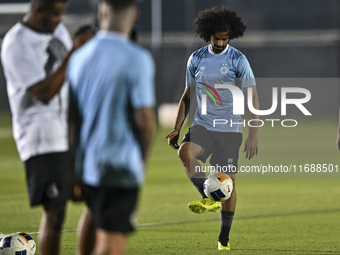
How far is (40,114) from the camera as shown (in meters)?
4.74

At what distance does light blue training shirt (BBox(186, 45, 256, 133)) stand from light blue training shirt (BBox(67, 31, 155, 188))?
3.14 m

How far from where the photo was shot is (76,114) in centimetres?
379

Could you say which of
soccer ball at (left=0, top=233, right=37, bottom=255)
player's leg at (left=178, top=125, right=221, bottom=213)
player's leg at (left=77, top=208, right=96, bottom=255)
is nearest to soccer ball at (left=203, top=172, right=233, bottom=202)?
player's leg at (left=178, top=125, right=221, bottom=213)

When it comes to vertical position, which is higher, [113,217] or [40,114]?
[40,114]

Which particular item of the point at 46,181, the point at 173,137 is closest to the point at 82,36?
the point at 46,181

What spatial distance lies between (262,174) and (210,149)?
31.2 feet

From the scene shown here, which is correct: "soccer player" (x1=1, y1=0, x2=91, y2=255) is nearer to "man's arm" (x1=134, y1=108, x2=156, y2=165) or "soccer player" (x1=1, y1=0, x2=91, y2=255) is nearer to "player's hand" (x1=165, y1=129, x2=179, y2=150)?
"man's arm" (x1=134, y1=108, x2=156, y2=165)

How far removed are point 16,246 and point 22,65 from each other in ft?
6.62

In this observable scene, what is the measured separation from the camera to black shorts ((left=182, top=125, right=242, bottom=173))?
682 cm

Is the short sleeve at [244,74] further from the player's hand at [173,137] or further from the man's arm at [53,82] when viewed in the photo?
the man's arm at [53,82]

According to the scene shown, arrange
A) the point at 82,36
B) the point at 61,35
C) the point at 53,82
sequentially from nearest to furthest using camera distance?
the point at 82,36, the point at 53,82, the point at 61,35

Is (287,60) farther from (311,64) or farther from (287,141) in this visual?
(287,141)

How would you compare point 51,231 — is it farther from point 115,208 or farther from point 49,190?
point 115,208

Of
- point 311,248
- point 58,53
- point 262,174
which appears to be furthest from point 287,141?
point 58,53
